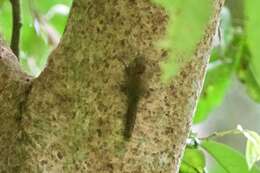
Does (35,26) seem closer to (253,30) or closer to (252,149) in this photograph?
(252,149)

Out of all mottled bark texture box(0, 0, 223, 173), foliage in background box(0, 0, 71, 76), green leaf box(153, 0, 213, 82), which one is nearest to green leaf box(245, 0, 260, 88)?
green leaf box(153, 0, 213, 82)

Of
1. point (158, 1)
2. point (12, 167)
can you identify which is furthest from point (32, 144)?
point (158, 1)

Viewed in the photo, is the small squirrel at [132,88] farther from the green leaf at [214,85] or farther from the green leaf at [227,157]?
the green leaf at [214,85]

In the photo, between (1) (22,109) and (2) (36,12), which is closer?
(1) (22,109)

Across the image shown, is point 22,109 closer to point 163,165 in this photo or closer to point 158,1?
point 163,165

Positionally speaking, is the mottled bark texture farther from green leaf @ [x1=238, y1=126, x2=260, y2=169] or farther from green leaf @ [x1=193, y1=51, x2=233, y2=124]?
green leaf @ [x1=193, y1=51, x2=233, y2=124]

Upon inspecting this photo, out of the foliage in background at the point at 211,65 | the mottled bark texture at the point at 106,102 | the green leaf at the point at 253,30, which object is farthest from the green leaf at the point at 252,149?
the green leaf at the point at 253,30

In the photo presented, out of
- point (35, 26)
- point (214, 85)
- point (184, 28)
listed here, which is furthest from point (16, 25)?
point (184, 28)
